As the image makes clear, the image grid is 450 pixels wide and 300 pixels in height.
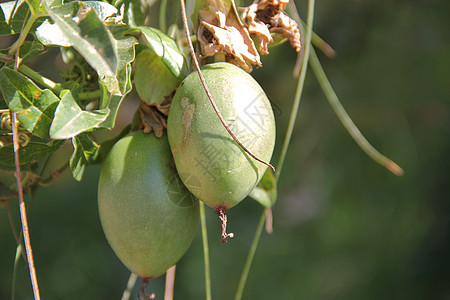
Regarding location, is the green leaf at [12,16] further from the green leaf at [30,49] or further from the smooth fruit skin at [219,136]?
the smooth fruit skin at [219,136]

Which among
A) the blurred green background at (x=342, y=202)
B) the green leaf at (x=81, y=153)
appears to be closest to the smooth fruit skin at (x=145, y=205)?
the green leaf at (x=81, y=153)

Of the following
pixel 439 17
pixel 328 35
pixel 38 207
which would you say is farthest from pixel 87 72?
pixel 38 207

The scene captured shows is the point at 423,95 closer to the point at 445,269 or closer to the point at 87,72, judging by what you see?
the point at 445,269

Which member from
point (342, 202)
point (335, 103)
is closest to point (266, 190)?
point (335, 103)

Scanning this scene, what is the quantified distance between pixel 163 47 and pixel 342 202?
2.86 ft

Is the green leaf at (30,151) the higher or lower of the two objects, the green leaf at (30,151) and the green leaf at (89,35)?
the lower

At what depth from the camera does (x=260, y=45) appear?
0.49 meters

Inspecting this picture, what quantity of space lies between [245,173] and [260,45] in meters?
0.13

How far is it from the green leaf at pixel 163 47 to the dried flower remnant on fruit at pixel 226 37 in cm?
3

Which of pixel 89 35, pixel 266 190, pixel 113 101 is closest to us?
pixel 89 35

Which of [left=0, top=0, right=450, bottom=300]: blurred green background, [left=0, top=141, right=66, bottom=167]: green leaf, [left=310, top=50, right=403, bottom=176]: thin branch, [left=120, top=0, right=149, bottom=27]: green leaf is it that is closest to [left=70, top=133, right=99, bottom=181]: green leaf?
[left=0, top=141, right=66, bottom=167]: green leaf

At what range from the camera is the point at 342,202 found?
122 centimetres

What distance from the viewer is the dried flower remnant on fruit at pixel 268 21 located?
0.49 metres

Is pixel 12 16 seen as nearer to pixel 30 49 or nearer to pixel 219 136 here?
pixel 30 49
